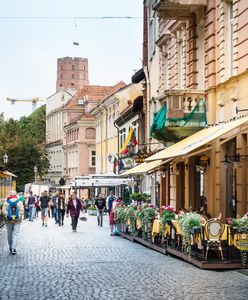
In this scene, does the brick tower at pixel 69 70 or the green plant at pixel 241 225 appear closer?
the green plant at pixel 241 225

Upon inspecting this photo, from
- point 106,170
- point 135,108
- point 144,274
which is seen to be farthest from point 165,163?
point 106,170

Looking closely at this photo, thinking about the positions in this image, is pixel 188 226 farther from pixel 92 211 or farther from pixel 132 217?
pixel 92 211

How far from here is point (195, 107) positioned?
24.9 meters

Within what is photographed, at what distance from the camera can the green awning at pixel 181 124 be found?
24.9 m

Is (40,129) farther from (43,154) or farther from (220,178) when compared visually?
(220,178)

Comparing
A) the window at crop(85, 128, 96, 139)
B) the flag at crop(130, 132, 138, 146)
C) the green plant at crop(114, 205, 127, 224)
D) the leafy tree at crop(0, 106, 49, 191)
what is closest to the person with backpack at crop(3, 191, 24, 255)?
the green plant at crop(114, 205, 127, 224)

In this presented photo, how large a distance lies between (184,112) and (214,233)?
8.78m

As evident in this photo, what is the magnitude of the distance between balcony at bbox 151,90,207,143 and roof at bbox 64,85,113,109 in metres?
66.3

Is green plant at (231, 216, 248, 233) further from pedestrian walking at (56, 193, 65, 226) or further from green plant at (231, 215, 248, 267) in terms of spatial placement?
pedestrian walking at (56, 193, 65, 226)

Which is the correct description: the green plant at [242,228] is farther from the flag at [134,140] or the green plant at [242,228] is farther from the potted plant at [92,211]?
the potted plant at [92,211]

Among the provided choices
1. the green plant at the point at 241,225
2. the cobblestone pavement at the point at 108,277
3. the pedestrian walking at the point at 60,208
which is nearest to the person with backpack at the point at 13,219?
the cobblestone pavement at the point at 108,277

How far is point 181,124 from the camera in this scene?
25.6 m

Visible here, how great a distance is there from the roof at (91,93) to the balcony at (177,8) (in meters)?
64.5

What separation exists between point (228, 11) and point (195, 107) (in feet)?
10.9
